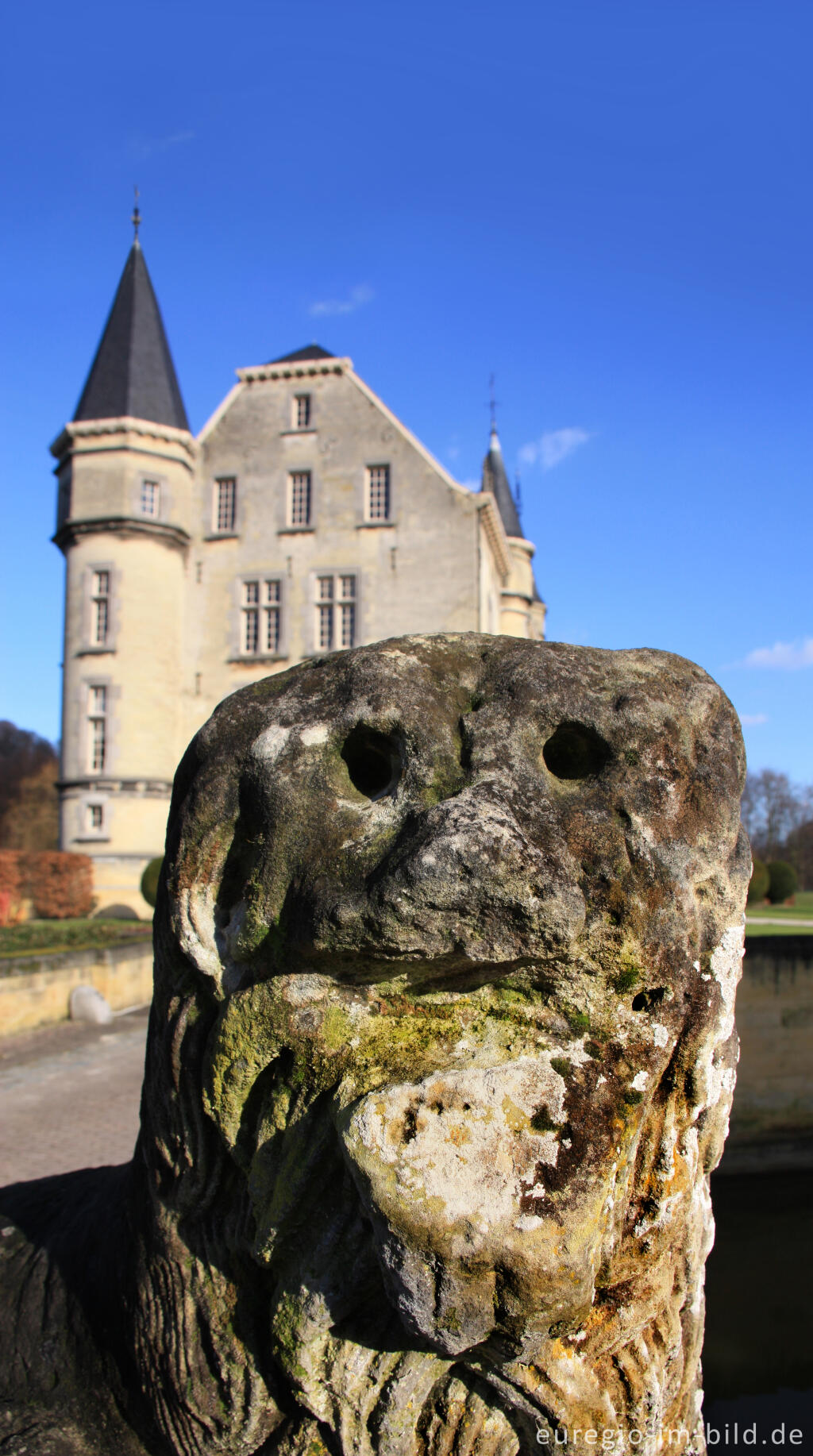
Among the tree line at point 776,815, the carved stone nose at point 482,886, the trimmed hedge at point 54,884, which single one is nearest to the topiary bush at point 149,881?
the trimmed hedge at point 54,884

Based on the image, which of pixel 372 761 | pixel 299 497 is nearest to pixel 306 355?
pixel 299 497

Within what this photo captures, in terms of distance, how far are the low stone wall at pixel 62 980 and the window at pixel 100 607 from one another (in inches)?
431

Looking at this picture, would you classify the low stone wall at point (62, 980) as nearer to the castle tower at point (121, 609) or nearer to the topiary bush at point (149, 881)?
the topiary bush at point (149, 881)

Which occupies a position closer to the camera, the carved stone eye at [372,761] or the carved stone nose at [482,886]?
the carved stone nose at [482,886]

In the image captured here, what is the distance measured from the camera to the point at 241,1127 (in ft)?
5.21

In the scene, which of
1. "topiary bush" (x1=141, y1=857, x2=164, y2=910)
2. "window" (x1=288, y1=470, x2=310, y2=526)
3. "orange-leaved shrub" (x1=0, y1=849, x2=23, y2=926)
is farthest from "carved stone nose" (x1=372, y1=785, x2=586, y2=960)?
"window" (x1=288, y1=470, x2=310, y2=526)

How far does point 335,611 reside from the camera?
2400 centimetres

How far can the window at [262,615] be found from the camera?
24.3 m

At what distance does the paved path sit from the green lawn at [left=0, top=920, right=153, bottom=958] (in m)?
1.45

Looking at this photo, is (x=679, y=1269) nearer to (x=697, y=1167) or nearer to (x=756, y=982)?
(x=697, y=1167)

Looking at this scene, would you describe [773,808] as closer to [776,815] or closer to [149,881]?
[776,815]

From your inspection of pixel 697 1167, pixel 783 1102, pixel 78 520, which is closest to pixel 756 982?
pixel 783 1102

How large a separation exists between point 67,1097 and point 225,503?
18.7 meters

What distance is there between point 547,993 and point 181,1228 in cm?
76
